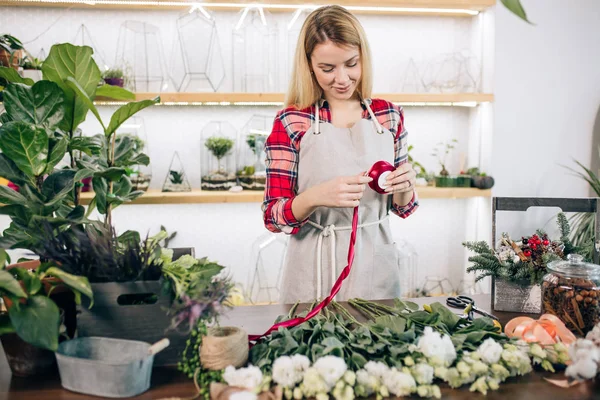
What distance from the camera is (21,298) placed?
3.18 feet

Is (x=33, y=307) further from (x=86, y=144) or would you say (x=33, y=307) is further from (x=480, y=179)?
(x=480, y=179)

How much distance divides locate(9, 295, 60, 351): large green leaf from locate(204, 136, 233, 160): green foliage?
2126 millimetres

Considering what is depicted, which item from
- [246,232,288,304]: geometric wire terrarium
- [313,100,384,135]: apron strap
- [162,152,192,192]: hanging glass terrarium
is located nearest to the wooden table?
[313,100,384,135]: apron strap

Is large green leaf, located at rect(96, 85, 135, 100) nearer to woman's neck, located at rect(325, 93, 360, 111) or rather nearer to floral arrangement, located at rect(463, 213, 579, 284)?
woman's neck, located at rect(325, 93, 360, 111)

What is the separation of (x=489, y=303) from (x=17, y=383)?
1.16 meters

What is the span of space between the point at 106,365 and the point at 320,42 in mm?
1146

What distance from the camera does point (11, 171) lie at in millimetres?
1194

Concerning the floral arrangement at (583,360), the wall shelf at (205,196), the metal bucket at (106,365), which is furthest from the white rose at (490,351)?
the wall shelf at (205,196)

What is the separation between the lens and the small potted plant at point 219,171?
9.85 feet

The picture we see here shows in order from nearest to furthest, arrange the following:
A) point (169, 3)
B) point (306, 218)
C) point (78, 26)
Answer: point (306, 218), point (169, 3), point (78, 26)

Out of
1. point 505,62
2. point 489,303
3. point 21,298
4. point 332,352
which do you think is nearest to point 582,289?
point 489,303

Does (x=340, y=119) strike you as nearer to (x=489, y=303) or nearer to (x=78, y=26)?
(x=489, y=303)

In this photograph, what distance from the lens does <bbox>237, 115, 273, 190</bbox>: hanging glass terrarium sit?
301 centimetres

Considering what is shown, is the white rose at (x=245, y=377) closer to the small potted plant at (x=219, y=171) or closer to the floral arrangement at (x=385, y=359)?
the floral arrangement at (x=385, y=359)
